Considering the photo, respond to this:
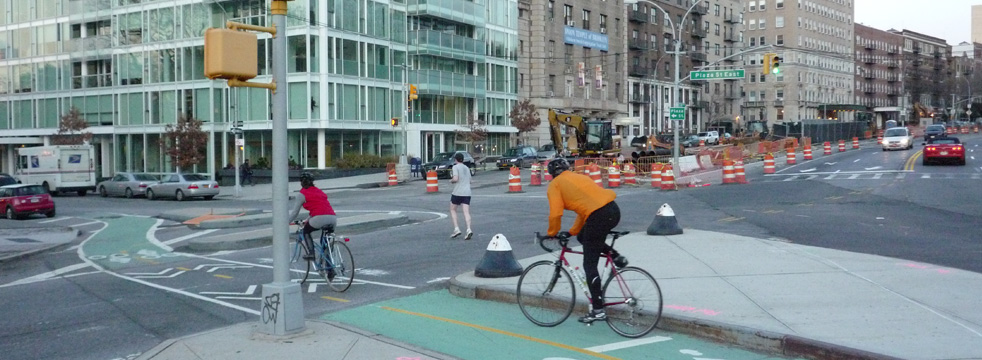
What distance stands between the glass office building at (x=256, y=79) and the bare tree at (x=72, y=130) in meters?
2.88

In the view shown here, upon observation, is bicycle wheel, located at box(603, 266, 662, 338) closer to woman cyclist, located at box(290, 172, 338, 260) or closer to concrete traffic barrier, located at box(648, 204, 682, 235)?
woman cyclist, located at box(290, 172, 338, 260)

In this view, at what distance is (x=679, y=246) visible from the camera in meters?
14.7

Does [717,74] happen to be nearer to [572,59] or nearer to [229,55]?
[229,55]

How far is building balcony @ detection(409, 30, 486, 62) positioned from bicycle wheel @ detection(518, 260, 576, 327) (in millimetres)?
53326

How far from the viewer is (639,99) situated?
309ft

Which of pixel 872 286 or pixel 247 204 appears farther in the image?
pixel 247 204

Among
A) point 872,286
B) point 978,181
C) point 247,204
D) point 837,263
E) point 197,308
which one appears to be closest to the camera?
point 872,286

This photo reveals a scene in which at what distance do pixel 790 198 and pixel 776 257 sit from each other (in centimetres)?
1481

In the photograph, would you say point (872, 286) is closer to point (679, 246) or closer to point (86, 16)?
point (679, 246)

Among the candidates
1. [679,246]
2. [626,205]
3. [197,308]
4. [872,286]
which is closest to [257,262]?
[197,308]

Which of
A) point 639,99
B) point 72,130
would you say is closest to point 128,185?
point 72,130

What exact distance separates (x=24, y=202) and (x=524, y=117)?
4317 cm

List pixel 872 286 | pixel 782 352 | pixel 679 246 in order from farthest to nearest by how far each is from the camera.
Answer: pixel 679 246 → pixel 872 286 → pixel 782 352

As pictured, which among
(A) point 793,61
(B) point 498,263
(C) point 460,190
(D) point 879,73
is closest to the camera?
(B) point 498,263
